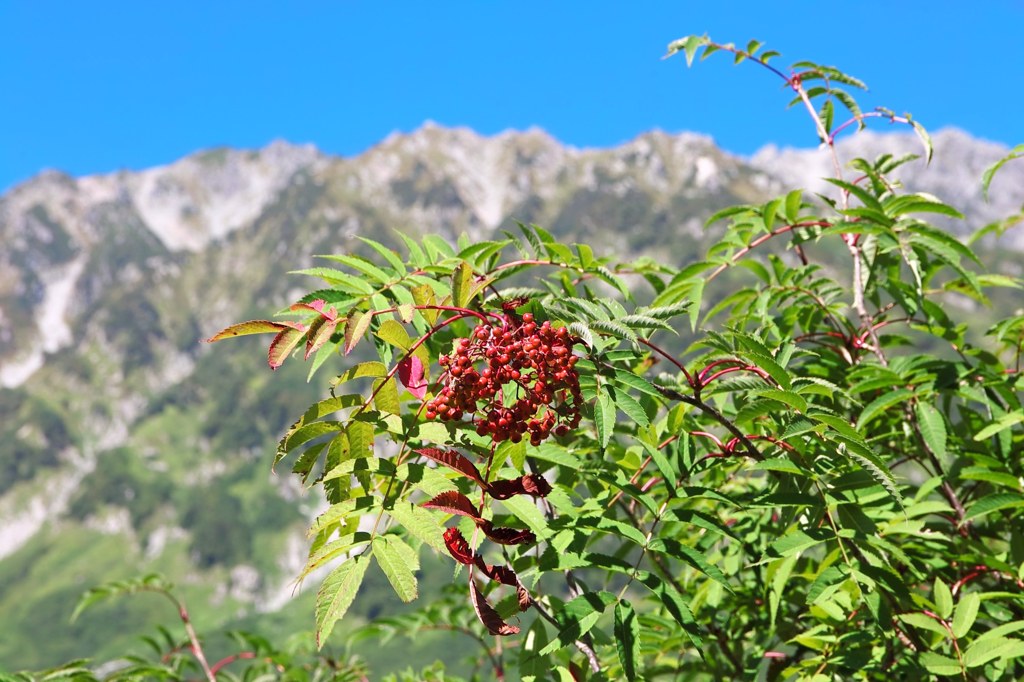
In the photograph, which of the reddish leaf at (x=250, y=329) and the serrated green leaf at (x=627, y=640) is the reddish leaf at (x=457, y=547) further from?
the reddish leaf at (x=250, y=329)

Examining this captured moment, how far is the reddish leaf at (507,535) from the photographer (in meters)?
3.05

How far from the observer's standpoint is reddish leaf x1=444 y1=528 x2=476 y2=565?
2.94 m

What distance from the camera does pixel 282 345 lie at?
312 centimetres

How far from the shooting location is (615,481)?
367 centimetres

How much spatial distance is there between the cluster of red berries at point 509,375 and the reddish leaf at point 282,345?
52cm

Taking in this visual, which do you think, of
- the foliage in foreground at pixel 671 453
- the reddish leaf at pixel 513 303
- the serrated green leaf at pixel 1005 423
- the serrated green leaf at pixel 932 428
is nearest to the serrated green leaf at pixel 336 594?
the foliage in foreground at pixel 671 453

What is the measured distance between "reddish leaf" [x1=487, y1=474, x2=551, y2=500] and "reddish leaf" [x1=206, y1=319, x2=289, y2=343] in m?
0.94

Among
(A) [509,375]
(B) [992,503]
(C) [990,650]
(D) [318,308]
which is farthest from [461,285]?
(B) [992,503]

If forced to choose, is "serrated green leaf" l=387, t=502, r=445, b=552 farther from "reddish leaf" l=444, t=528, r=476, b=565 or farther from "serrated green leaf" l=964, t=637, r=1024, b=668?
"serrated green leaf" l=964, t=637, r=1024, b=668

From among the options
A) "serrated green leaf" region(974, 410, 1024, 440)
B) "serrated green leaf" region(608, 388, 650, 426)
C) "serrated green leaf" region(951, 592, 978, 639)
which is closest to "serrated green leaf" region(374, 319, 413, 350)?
"serrated green leaf" region(608, 388, 650, 426)

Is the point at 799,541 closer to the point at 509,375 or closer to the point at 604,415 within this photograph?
the point at 604,415

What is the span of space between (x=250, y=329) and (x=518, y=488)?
3.59 ft

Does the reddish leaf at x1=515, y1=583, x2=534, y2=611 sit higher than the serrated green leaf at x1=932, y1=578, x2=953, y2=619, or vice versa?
the serrated green leaf at x1=932, y1=578, x2=953, y2=619

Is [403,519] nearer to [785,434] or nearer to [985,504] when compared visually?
[785,434]
